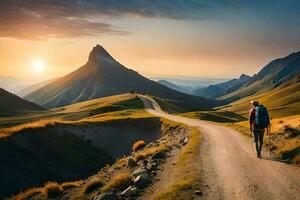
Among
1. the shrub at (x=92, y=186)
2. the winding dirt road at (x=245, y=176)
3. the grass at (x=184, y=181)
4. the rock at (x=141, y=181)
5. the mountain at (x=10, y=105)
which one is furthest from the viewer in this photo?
the mountain at (x=10, y=105)

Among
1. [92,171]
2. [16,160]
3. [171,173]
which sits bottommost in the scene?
[92,171]

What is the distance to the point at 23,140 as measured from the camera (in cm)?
5384

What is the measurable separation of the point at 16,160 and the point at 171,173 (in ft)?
97.7

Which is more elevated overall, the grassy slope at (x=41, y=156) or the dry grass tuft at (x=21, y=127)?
the dry grass tuft at (x=21, y=127)

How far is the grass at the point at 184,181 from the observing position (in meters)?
17.7

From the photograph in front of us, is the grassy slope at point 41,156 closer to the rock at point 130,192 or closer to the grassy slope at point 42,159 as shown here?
the grassy slope at point 42,159

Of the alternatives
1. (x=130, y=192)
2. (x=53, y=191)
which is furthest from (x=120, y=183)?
(x=53, y=191)

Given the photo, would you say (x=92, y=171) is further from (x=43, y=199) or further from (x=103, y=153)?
(x=43, y=199)

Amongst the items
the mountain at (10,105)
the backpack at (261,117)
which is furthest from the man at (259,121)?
the mountain at (10,105)

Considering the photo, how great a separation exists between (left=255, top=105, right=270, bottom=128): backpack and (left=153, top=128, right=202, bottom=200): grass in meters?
4.83

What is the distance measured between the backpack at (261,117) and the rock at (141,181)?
870cm

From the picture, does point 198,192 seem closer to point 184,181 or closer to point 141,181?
point 184,181

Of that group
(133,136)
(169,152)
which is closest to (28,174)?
(169,152)

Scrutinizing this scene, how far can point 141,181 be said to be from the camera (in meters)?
20.8
